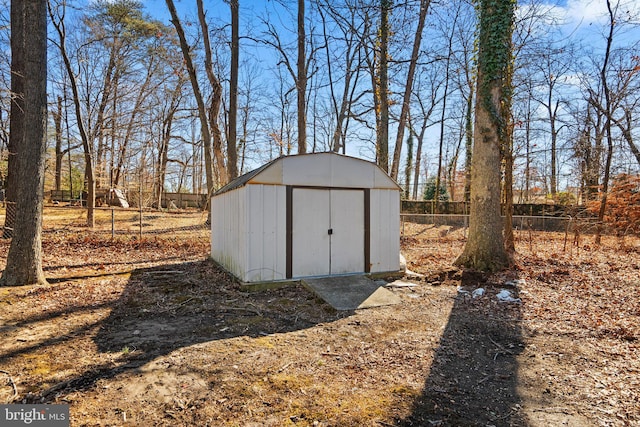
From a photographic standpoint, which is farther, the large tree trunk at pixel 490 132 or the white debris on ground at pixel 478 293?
the large tree trunk at pixel 490 132

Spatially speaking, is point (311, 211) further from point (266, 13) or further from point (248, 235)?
point (266, 13)

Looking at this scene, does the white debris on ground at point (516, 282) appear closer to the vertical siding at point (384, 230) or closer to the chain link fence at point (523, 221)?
the vertical siding at point (384, 230)

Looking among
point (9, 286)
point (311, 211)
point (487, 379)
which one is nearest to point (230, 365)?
point (487, 379)

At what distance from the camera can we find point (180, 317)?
4.46 metres

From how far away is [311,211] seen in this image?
6.11 meters

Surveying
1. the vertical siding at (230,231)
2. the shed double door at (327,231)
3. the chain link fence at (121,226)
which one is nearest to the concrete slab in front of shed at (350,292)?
the shed double door at (327,231)

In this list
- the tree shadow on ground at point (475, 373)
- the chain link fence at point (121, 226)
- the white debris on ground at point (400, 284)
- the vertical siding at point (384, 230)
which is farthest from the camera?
the chain link fence at point (121, 226)

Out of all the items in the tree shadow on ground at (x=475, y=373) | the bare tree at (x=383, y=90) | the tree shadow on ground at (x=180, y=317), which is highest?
the bare tree at (x=383, y=90)

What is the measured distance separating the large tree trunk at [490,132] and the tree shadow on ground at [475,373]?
2.28 metres

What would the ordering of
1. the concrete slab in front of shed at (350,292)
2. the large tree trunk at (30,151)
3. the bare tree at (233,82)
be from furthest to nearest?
the bare tree at (233,82) < the large tree trunk at (30,151) < the concrete slab in front of shed at (350,292)

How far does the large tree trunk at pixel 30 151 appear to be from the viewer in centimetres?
511

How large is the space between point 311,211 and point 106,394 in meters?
4.08

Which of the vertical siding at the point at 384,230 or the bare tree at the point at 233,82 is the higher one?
the bare tree at the point at 233,82

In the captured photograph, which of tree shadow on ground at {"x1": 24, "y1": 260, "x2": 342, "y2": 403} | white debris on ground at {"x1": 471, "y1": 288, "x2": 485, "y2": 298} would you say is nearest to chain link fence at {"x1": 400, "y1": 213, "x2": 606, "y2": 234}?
white debris on ground at {"x1": 471, "y1": 288, "x2": 485, "y2": 298}
